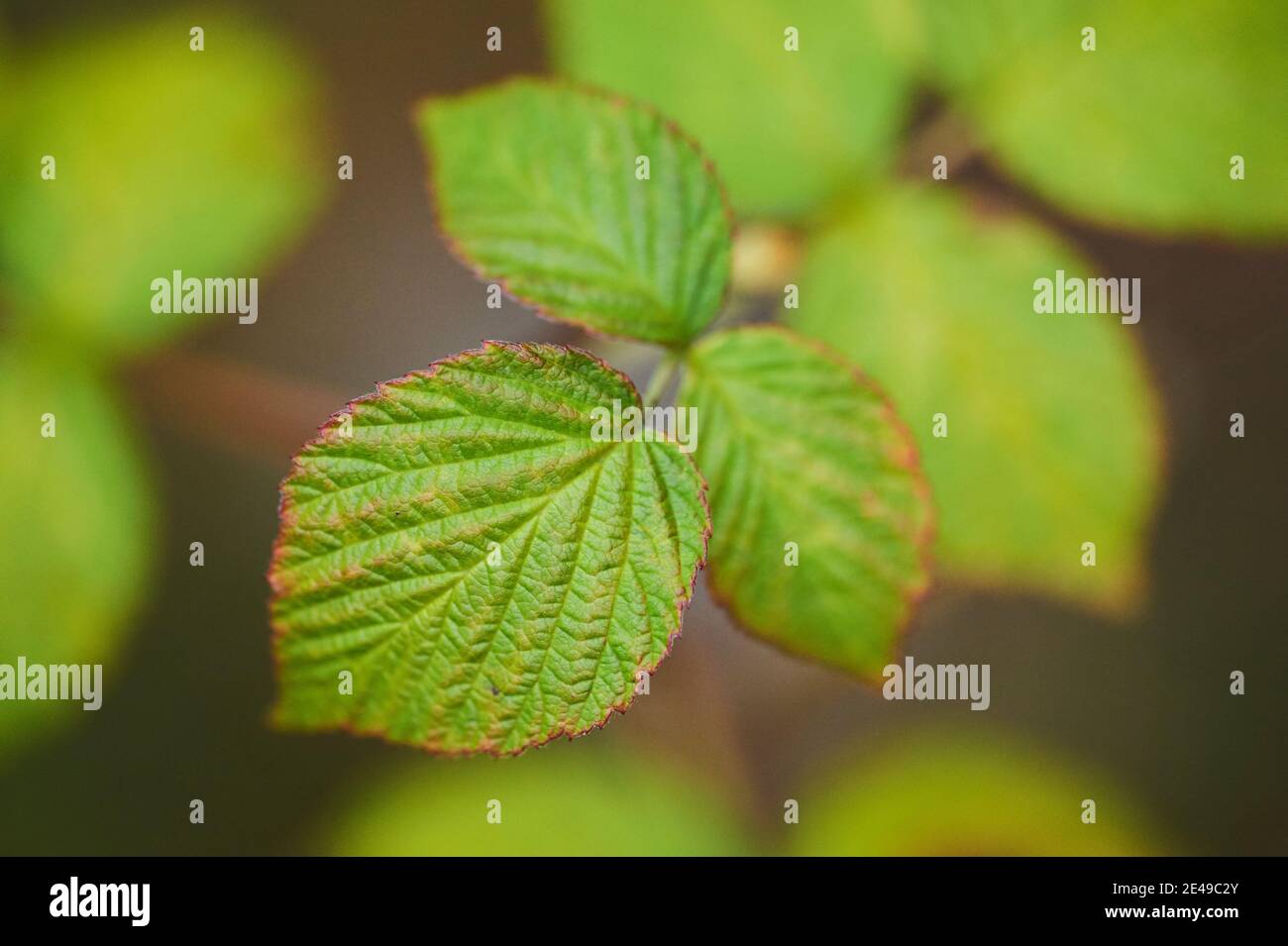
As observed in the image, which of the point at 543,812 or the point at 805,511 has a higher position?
the point at 805,511

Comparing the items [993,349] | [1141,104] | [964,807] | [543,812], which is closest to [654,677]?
[543,812]

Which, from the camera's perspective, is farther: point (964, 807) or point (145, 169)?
point (964, 807)

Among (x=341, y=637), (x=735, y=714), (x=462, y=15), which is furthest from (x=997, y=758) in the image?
(x=462, y=15)

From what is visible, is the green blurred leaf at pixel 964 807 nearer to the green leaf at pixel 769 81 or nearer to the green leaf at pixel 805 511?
the green leaf at pixel 805 511

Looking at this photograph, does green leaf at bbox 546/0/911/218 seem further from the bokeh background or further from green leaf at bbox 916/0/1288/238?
the bokeh background

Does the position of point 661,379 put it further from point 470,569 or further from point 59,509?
point 59,509

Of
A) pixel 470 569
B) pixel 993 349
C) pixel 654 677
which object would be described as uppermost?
pixel 993 349
